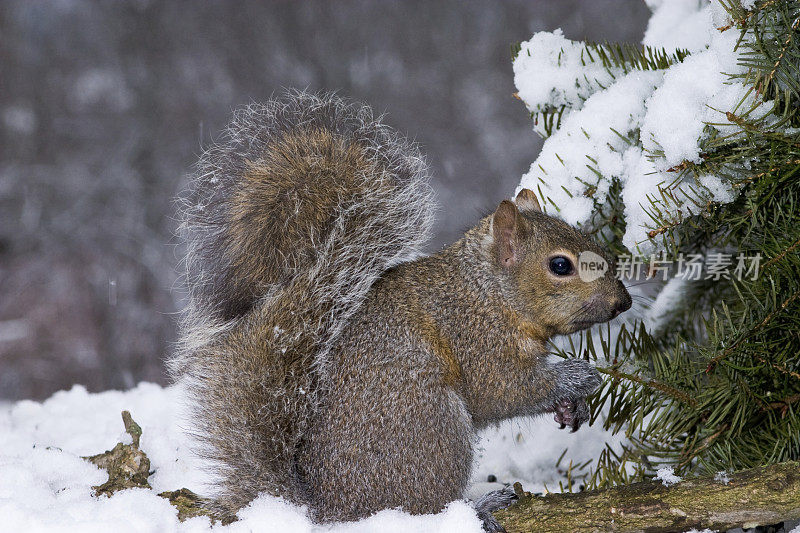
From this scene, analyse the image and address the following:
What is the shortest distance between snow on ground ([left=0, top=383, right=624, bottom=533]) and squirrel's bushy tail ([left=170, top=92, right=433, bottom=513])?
140mm

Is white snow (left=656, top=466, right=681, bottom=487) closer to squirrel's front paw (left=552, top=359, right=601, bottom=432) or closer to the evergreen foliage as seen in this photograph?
the evergreen foliage

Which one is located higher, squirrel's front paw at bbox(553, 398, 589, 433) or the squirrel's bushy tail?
the squirrel's bushy tail

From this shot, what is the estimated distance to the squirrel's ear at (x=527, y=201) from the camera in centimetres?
204

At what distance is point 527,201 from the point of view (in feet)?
6.77

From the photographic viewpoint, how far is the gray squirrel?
167cm

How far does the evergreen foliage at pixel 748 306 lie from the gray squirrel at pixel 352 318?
23 cm

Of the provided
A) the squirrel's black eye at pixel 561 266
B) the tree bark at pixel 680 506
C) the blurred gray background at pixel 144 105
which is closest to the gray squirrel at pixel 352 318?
the squirrel's black eye at pixel 561 266

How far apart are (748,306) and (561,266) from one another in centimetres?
44

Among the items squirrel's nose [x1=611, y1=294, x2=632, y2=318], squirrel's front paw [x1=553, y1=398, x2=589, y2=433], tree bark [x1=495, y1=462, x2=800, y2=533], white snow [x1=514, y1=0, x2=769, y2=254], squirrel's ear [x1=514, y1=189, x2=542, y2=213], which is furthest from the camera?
squirrel's ear [x1=514, y1=189, x2=542, y2=213]

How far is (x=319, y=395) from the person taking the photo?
1695mm

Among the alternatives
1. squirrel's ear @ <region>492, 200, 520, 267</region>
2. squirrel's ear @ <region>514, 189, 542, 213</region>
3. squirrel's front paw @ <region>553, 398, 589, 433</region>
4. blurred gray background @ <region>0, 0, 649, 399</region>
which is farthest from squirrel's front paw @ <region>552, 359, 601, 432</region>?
blurred gray background @ <region>0, 0, 649, 399</region>

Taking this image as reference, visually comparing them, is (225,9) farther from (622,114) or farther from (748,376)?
(748,376)

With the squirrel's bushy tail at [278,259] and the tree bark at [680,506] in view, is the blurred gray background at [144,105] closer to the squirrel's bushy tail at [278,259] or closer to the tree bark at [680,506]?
the squirrel's bushy tail at [278,259]
